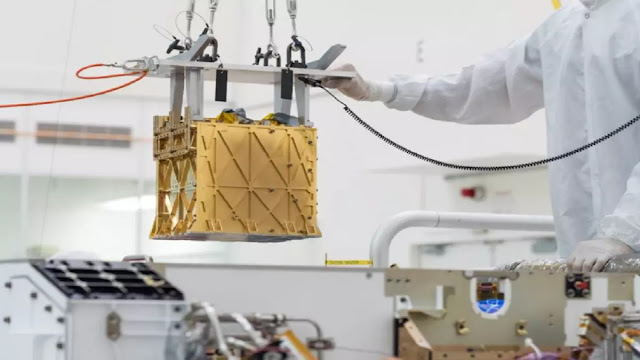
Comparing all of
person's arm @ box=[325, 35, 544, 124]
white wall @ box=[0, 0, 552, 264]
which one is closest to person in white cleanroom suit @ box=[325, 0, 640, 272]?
person's arm @ box=[325, 35, 544, 124]

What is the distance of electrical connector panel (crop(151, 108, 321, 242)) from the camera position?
3.30 metres

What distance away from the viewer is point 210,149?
10.8 ft

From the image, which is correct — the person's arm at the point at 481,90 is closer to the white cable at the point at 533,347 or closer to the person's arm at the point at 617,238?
the person's arm at the point at 617,238

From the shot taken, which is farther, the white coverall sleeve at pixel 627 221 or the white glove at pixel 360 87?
the white glove at pixel 360 87

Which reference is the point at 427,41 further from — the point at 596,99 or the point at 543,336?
the point at 543,336

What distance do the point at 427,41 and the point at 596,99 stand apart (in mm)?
3112

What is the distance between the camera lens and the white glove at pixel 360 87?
373cm

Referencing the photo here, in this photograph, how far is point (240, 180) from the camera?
3.34 meters

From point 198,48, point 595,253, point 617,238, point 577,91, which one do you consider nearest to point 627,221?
point 617,238

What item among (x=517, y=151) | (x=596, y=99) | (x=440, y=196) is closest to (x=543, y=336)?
(x=596, y=99)

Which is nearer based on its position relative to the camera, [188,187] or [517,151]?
[188,187]

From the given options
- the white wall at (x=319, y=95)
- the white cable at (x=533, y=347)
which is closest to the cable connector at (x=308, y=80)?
the white cable at (x=533, y=347)

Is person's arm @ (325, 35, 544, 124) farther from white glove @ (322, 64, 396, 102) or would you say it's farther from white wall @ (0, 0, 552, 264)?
white wall @ (0, 0, 552, 264)

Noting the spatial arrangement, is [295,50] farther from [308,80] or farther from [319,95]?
[319,95]
